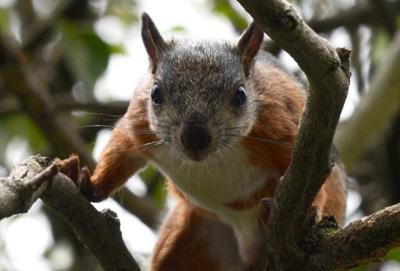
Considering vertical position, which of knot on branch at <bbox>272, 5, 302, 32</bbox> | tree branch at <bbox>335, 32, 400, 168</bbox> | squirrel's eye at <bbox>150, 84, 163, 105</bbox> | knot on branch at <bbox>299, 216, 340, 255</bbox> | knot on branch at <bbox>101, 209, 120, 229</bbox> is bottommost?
tree branch at <bbox>335, 32, 400, 168</bbox>

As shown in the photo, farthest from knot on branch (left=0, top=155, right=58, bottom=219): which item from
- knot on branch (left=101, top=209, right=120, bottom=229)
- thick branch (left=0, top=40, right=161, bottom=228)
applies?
thick branch (left=0, top=40, right=161, bottom=228)

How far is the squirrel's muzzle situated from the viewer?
3.48 m

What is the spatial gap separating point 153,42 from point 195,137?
728mm

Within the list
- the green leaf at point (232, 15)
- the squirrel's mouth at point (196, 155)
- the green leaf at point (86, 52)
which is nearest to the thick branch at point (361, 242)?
the squirrel's mouth at point (196, 155)

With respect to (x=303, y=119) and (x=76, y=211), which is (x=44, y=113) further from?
(x=303, y=119)

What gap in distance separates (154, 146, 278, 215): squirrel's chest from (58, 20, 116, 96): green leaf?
1.47 metres

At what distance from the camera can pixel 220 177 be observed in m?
4.07

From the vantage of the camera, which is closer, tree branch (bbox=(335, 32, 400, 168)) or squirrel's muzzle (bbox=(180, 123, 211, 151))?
squirrel's muzzle (bbox=(180, 123, 211, 151))

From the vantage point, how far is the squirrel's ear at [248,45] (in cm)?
388

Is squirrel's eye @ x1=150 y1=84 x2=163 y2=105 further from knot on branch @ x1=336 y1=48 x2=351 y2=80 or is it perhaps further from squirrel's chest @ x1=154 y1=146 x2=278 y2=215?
knot on branch @ x1=336 y1=48 x2=351 y2=80

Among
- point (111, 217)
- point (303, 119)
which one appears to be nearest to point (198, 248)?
point (111, 217)

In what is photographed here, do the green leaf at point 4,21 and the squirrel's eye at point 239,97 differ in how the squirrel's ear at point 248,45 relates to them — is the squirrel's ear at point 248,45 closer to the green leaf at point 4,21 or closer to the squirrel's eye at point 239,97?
the squirrel's eye at point 239,97

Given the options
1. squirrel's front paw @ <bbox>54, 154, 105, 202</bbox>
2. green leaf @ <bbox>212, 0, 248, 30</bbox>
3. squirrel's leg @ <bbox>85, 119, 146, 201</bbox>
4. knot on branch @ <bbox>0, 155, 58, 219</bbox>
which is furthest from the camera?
green leaf @ <bbox>212, 0, 248, 30</bbox>

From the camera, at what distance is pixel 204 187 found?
13.3 ft
